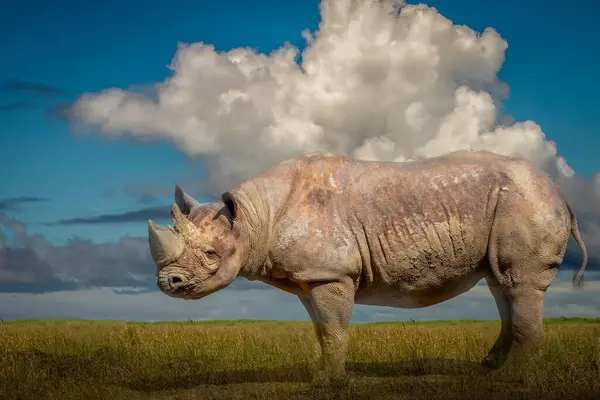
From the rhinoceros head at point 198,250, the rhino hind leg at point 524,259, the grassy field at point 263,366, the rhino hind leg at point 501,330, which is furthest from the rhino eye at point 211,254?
the rhino hind leg at point 501,330

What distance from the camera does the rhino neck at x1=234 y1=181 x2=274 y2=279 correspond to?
10.5 metres

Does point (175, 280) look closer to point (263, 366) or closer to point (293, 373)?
point (293, 373)

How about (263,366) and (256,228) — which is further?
(263,366)

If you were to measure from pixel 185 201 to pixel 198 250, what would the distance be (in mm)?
1276

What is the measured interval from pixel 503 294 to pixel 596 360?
2.13 metres

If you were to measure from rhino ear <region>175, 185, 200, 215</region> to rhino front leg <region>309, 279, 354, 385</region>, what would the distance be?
2361mm

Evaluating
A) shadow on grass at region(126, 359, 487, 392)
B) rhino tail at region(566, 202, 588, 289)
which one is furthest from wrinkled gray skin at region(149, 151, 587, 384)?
shadow on grass at region(126, 359, 487, 392)

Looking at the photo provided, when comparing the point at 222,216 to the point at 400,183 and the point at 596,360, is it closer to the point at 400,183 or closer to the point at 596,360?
the point at 400,183

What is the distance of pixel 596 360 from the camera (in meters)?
11.9

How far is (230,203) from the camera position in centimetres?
1038

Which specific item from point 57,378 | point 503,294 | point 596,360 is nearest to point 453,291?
point 503,294

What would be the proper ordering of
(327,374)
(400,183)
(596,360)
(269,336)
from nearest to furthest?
(327,374), (400,183), (596,360), (269,336)

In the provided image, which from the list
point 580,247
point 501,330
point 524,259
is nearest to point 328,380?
point 501,330

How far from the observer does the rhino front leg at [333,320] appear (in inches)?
398
